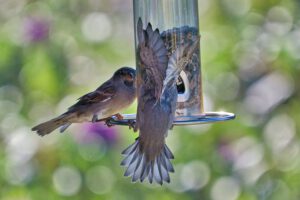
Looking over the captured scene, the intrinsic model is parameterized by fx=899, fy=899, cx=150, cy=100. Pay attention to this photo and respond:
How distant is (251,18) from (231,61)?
1.56ft

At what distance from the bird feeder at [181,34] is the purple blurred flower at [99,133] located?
887 mm

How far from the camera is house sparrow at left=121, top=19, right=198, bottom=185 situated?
14.5ft

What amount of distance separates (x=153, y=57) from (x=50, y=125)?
1.20 metres

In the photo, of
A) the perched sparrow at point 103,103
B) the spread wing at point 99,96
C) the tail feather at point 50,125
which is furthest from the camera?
the spread wing at point 99,96

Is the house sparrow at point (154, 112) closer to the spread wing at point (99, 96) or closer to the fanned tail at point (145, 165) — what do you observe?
the fanned tail at point (145, 165)

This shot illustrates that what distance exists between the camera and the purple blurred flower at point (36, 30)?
6.50 m

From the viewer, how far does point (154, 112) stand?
14.8 ft

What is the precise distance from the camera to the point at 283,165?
6.02 metres

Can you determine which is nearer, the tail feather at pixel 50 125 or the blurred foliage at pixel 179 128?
the tail feather at pixel 50 125

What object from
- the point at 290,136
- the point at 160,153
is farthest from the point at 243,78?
the point at 160,153

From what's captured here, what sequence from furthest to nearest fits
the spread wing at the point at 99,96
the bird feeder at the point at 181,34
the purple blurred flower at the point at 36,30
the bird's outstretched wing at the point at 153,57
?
the purple blurred flower at the point at 36,30
the spread wing at the point at 99,96
the bird feeder at the point at 181,34
the bird's outstretched wing at the point at 153,57

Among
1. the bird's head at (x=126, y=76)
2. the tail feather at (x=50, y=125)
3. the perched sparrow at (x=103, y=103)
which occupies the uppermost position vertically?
the bird's head at (x=126, y=76)


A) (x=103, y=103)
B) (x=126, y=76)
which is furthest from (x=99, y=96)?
(x=126, y=76)

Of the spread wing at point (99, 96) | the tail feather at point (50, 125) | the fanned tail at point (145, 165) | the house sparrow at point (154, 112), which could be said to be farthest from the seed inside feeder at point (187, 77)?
the tail feather at point (50, 125)
